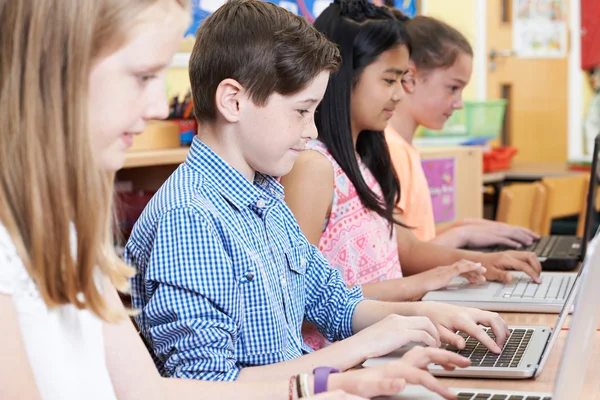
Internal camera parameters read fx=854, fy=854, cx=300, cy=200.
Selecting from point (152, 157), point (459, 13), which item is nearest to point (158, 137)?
point (152, 157)

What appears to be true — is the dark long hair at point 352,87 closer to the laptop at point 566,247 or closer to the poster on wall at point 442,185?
the laptop at point 566,247

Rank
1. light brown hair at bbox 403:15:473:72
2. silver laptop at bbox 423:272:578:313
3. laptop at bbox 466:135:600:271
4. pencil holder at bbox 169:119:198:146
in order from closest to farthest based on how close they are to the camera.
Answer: silver laptop at bbox 423:272:578:313
laptop at bbox 466:135:600:271
light brown hair at bbox 403:15:473:72
pencil holder at bbox 169:119:198:146

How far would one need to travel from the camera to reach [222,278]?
1060 mm

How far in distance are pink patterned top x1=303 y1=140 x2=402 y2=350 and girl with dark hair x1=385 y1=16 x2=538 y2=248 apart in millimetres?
451

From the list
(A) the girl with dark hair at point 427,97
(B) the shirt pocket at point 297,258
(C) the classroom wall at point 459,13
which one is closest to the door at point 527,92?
(C) the classroom wall at point 459,13

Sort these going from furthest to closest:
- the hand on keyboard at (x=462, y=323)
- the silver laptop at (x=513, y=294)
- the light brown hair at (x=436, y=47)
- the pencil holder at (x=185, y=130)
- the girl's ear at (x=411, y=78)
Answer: the pencil holder at (x=185, y=130)
the light brown hair at (x=436, y=47)
the girl's ear at (x=411, y=78)
the silver laptop at (x=513, y=294)
the hand on keyboard at (x=462, y=323)

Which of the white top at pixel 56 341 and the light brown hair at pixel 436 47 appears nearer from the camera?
the white top at pixel 56 341

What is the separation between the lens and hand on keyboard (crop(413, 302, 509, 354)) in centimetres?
115

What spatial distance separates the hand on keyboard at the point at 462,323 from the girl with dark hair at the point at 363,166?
307 millimetres

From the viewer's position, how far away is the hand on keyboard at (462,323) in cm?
115

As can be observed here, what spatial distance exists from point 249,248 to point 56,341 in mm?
399

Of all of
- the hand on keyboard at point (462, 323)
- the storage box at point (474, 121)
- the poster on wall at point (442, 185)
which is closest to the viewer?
the hand on keyboard at point (462, 323)

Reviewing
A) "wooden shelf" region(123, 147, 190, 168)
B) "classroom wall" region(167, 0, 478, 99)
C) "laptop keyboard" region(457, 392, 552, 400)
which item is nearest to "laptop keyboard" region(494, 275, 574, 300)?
"laptop keyboard" region(457, 392, 552, 400)

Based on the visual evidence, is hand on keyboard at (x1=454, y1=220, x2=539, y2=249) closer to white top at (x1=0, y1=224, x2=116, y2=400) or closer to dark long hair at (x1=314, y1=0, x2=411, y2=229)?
dark long hair at (x1=314, y1=0, x2=411, y2=229)
